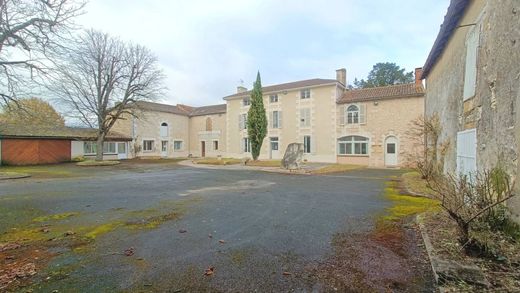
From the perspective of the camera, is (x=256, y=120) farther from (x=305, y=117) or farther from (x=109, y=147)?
(x=109, y=147)

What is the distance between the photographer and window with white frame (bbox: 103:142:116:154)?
91.3 ft

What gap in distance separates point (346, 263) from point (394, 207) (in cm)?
394

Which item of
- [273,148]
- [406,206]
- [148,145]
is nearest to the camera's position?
[406,206]

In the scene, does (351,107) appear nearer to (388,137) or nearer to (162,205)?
(388,137)

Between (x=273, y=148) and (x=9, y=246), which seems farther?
(x=273, y=148)

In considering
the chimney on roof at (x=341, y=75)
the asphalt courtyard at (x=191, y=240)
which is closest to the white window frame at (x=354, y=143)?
the chimney on roof at (x=341, y=75)

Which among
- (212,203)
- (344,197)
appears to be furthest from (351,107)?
(212,203)

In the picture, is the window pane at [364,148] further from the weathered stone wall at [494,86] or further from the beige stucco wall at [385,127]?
the weathered stone wall at [494,86]

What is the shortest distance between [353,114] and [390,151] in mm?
4321

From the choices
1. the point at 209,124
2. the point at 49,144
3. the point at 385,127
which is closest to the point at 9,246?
the point at 385,127

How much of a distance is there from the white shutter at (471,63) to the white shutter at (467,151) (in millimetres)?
899

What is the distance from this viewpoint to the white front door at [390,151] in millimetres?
21312

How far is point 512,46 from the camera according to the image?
3.99 meters

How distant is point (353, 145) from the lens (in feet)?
75.4
